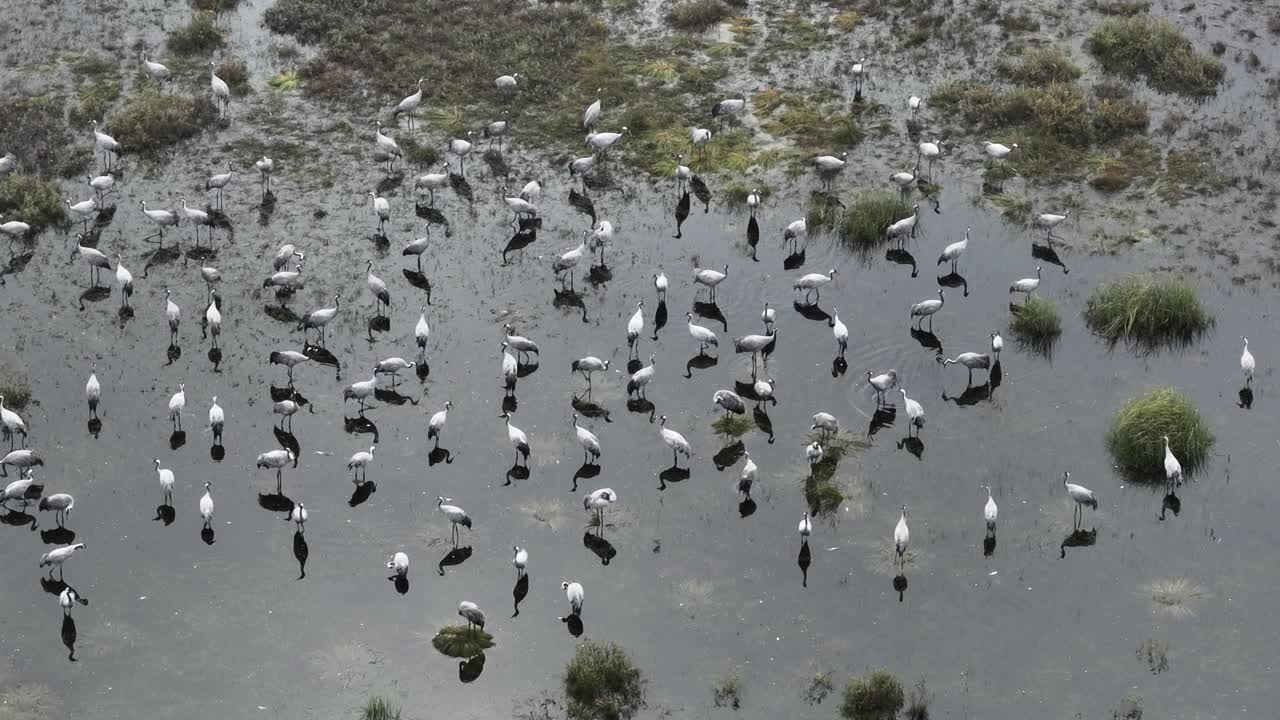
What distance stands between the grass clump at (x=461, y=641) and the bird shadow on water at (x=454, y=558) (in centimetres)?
171

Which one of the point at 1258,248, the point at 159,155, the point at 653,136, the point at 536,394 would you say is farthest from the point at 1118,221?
the point at 159,155

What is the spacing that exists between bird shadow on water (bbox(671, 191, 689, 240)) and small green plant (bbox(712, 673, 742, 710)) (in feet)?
54.1

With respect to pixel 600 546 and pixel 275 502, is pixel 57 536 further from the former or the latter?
pixel 600 546

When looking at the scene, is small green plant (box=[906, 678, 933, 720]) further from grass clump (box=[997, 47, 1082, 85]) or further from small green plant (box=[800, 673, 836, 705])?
grass clump (box=[997, 47, 1082, 85])

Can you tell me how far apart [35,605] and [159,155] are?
62.1 ft

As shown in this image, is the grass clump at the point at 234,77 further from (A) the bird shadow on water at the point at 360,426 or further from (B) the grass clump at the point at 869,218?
(B) the grass clump at the point at 869,218

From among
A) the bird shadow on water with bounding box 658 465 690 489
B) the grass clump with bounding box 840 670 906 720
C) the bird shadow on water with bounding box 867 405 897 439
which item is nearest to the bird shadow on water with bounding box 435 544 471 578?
the bird shadow on water with bounding box 658 465 690 489

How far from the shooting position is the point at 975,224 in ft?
133

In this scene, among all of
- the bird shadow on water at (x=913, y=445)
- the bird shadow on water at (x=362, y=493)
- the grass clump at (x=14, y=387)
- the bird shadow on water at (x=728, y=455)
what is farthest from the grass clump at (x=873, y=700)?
the grass clump at (x=14, y=387)

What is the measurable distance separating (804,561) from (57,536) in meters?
14.8

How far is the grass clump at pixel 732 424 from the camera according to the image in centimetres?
3269

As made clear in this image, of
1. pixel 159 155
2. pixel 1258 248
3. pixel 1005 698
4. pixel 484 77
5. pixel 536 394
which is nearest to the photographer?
pixel 1005 698

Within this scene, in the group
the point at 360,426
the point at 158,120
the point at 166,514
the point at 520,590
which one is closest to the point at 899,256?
the point at 360,426

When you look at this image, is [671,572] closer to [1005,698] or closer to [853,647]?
[853,647]
